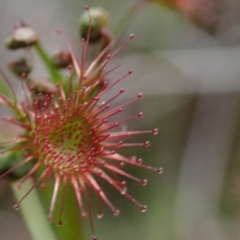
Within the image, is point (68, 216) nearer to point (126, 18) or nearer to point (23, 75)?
point (23, 75)

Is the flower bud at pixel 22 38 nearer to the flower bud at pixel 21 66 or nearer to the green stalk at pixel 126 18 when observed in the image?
the flower bud at pixel 21 66

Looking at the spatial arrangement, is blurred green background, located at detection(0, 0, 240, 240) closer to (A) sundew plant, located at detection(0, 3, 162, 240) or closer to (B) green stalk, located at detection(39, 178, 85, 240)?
(B) green stalk, located at detection(39, 178, 85, 240)

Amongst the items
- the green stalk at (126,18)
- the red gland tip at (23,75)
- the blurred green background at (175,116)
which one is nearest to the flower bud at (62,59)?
the red gland tip at (23,75)

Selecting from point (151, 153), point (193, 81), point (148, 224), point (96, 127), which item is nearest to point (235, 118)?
point (193, 81)

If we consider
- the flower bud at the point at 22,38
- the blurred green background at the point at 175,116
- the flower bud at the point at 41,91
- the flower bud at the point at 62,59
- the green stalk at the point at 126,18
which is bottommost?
the blurred green background at the point at 175,116

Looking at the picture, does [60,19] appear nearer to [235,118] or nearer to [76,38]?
[76,38]
